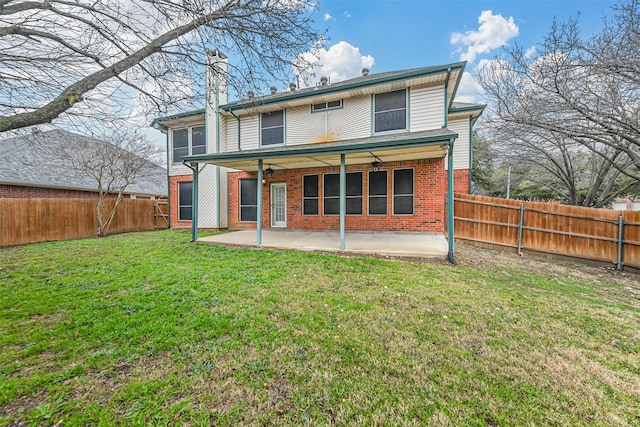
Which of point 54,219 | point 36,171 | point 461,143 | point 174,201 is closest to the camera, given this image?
point 54,219

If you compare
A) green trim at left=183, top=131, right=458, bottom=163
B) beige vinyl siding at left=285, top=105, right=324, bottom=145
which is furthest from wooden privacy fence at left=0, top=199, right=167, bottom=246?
beige vinyl siding at left=285, top=105, right=324, bottom=145

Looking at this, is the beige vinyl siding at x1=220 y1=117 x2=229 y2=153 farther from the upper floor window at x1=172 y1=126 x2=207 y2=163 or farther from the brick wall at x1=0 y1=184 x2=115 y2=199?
the brick wall at x1=0 y1=184 x2=115 y2=199

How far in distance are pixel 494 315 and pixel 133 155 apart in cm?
1524

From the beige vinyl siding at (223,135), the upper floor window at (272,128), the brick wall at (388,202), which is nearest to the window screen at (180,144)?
the beige vinyl siding at (223,135)

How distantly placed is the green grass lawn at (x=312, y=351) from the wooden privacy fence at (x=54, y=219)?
620 cm

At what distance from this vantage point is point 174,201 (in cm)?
1394

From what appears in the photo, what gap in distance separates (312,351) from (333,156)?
642 centimetres

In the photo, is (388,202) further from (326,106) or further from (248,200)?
(248,200)

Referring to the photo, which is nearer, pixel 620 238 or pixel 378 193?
pixel 620 238

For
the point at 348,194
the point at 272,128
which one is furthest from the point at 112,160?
the point at 348,194

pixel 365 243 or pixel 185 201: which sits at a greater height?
pixel 185 201

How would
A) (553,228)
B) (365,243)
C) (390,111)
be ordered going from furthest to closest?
1. (390,111)
2. (365,243)
3. (553,228)

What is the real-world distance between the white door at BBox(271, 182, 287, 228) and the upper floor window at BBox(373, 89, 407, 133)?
15.9 ft

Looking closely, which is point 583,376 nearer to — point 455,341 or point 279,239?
point 455,341
